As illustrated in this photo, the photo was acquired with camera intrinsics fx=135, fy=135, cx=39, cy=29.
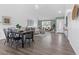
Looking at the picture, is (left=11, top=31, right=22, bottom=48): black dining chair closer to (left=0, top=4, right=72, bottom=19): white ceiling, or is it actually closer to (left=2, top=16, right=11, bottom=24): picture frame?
(left=2, top=16, right=11, bottom=24): picture frame

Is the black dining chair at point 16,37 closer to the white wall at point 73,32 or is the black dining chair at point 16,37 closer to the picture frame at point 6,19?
the picture frame at point 6,19

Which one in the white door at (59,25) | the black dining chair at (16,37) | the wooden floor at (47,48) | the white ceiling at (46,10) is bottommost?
the wooden floor at (47,48)

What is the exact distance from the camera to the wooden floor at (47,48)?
2477 millimetres

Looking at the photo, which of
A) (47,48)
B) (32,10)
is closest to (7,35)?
(32,10)

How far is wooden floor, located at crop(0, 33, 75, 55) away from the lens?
2.48m

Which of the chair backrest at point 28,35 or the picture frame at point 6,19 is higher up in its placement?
the picture frame at point 6,19

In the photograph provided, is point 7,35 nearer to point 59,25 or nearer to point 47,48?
point 47,48

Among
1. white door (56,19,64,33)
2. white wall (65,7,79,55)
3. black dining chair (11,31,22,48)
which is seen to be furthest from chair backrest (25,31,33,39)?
white wall (65,7,79,55)

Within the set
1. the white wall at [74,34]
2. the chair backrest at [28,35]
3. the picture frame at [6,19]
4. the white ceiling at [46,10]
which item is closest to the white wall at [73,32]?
the white wall at [74,34]

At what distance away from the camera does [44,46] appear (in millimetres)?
2520
